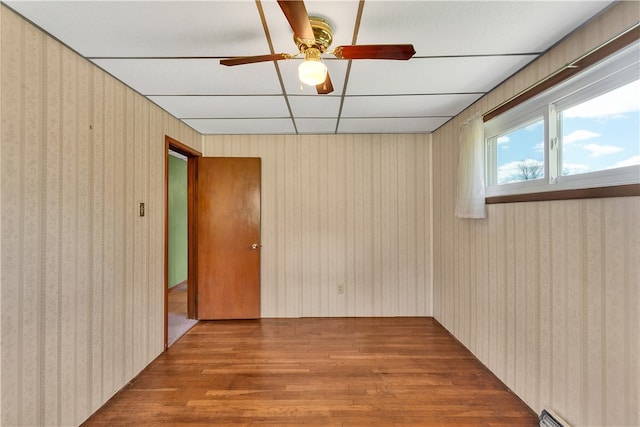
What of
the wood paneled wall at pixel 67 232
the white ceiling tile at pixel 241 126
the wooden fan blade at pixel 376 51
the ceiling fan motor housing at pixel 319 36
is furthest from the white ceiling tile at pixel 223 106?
the wooden fan blade at pixel 376 51

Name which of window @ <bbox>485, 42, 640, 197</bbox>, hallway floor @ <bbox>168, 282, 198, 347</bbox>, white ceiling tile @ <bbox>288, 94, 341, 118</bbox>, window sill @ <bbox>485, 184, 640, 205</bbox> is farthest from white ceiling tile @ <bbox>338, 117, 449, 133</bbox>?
hallway floor @ <bbox>168, 282, 198, 347</bbox>

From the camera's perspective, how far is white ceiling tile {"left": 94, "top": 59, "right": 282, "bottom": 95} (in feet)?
6.06

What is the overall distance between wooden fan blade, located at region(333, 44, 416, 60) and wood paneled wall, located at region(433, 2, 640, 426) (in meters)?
1.00

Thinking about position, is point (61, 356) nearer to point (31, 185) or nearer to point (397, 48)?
point (31, 185)

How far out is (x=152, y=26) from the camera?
1465mm

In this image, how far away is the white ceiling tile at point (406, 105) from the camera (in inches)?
94.8

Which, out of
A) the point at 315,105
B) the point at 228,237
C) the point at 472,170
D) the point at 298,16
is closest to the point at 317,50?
the point at 298,16

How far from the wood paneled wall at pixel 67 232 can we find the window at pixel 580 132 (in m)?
2.85

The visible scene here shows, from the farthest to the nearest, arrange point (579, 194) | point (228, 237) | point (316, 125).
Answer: point (228, 237)
point (316, 125)
point (579, 194)

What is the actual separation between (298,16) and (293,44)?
1.85ft

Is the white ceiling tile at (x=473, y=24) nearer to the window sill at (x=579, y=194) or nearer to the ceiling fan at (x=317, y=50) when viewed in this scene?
the ceiling fan at (x=317, y=50)

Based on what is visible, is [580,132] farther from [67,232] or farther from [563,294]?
[67,232]

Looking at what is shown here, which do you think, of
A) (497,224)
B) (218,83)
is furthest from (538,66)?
(218,83)

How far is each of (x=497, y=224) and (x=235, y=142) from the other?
116 inches
